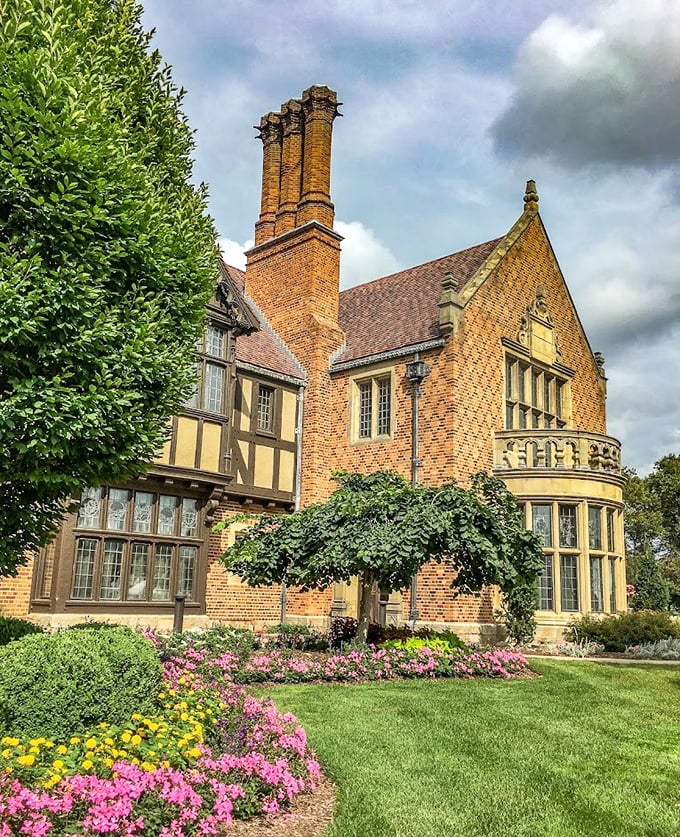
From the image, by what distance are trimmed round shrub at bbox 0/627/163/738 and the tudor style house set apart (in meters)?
9.16

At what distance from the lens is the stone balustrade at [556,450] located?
1884 centimetres

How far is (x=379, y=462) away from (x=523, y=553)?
6838 mm

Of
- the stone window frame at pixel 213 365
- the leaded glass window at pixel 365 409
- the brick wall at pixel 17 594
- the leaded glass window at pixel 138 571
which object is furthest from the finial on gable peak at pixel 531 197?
the brick wall at pixel 17 594

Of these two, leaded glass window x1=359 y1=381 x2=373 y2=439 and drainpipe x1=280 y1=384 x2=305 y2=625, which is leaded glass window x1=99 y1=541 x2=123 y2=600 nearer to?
drainpipe x1=280 y1=384 x2=305 y2=625

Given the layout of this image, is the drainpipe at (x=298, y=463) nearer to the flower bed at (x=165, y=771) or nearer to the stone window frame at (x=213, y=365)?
the stone window frame at (x=213, y=365)

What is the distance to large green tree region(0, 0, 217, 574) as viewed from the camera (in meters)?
7.55

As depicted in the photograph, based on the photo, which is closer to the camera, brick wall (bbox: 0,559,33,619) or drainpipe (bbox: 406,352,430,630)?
brick wall (bbox: 0,559,33,619)

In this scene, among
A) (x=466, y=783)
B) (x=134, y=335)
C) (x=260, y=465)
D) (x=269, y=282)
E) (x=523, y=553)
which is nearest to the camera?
(x=466, y=783)

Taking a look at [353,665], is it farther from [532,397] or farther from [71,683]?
[532,397]

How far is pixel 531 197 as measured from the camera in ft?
75.2

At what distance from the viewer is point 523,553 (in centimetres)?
1390

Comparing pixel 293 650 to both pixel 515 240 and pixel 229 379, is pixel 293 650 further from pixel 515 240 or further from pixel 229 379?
pixel 515 240

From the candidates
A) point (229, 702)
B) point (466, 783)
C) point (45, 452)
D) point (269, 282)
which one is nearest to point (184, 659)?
point (229, 702)

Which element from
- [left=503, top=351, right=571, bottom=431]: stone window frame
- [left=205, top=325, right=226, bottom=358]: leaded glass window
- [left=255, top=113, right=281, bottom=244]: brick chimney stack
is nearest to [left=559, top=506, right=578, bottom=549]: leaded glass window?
[left=503, top=351, right=571, bottom=431]: stone window frame
